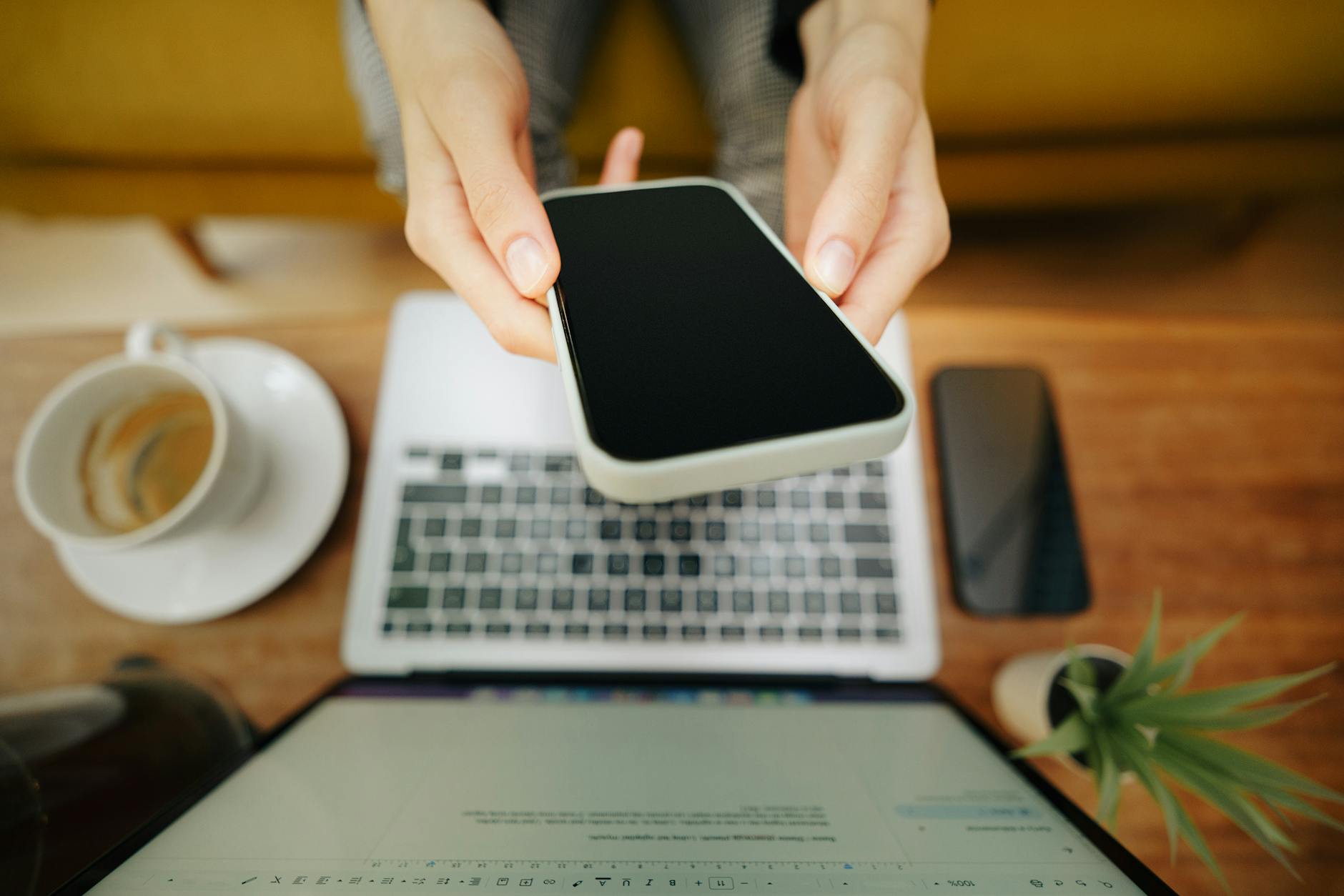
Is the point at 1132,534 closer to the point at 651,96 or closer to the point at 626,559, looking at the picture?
the point at 626,559

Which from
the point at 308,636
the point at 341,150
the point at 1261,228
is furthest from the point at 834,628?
the point at 1261,228

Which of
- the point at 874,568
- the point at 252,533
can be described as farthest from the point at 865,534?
the point at 252,533

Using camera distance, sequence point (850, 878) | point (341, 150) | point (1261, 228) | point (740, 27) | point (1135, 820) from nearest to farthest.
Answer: point (850, 878), point (1135, 820), point (740, 27), point (341, 150), point (1261, 228)

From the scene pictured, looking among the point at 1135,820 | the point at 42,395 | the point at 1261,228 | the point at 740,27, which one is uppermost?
the point at 1261,228

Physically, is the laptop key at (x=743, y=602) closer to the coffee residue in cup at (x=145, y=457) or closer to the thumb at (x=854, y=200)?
the thumb at (x=854, y=200)

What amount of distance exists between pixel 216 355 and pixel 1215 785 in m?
0.64

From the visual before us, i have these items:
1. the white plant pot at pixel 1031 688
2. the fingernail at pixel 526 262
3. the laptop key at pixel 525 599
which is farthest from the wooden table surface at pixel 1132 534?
the fingernail at pixel 526 262

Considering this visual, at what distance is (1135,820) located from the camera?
0.38m

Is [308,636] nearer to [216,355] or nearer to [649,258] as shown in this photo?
[216,355]

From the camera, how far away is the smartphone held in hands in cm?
22

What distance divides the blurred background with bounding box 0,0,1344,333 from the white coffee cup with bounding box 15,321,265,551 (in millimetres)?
438

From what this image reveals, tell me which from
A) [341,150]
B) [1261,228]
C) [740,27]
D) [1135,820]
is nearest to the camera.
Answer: [1135,820]

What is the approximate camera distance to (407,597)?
40 cm

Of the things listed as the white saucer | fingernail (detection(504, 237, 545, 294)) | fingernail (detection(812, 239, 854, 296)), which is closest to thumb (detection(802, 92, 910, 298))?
fingernail (detection(812, 239, 854, 296))
